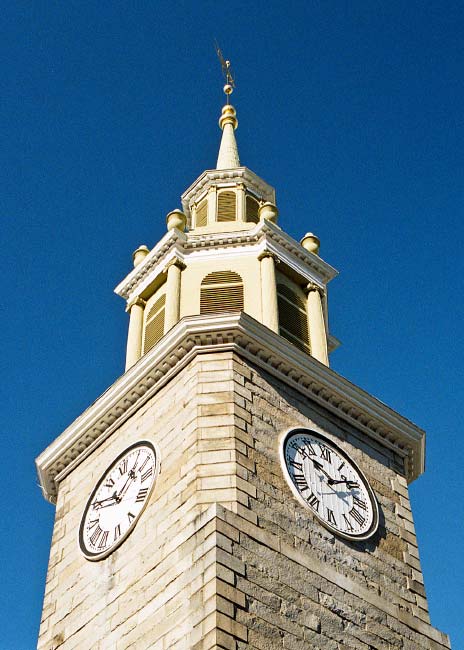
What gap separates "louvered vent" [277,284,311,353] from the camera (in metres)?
22.5

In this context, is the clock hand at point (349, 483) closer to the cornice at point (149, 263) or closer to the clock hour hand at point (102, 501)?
the clock hour hand at point (102, 501)

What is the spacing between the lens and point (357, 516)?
62.2 feet

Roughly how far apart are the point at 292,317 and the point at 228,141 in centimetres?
802

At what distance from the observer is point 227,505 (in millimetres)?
16984

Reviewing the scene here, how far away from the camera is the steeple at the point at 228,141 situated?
28362 millimetres

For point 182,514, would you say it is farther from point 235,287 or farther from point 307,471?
point 235,287

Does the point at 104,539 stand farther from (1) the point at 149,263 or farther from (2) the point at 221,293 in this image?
(1) the point at 149,263

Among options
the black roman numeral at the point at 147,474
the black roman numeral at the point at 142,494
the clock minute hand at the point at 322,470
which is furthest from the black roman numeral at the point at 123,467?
the clock minute hand at the point at 322,470

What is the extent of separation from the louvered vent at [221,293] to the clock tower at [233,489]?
3 centimetres

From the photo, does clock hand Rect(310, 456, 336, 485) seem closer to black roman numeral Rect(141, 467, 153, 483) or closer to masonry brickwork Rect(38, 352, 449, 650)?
masonry brickwork Rect(38, 352, 449, 650)

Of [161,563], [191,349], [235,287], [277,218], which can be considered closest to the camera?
[161,563]

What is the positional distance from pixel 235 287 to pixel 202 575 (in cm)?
807

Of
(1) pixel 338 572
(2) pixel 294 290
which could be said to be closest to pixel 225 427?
(1) pixel 338 572

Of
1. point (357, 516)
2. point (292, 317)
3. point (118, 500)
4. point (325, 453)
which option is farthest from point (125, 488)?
point (292, 317)
